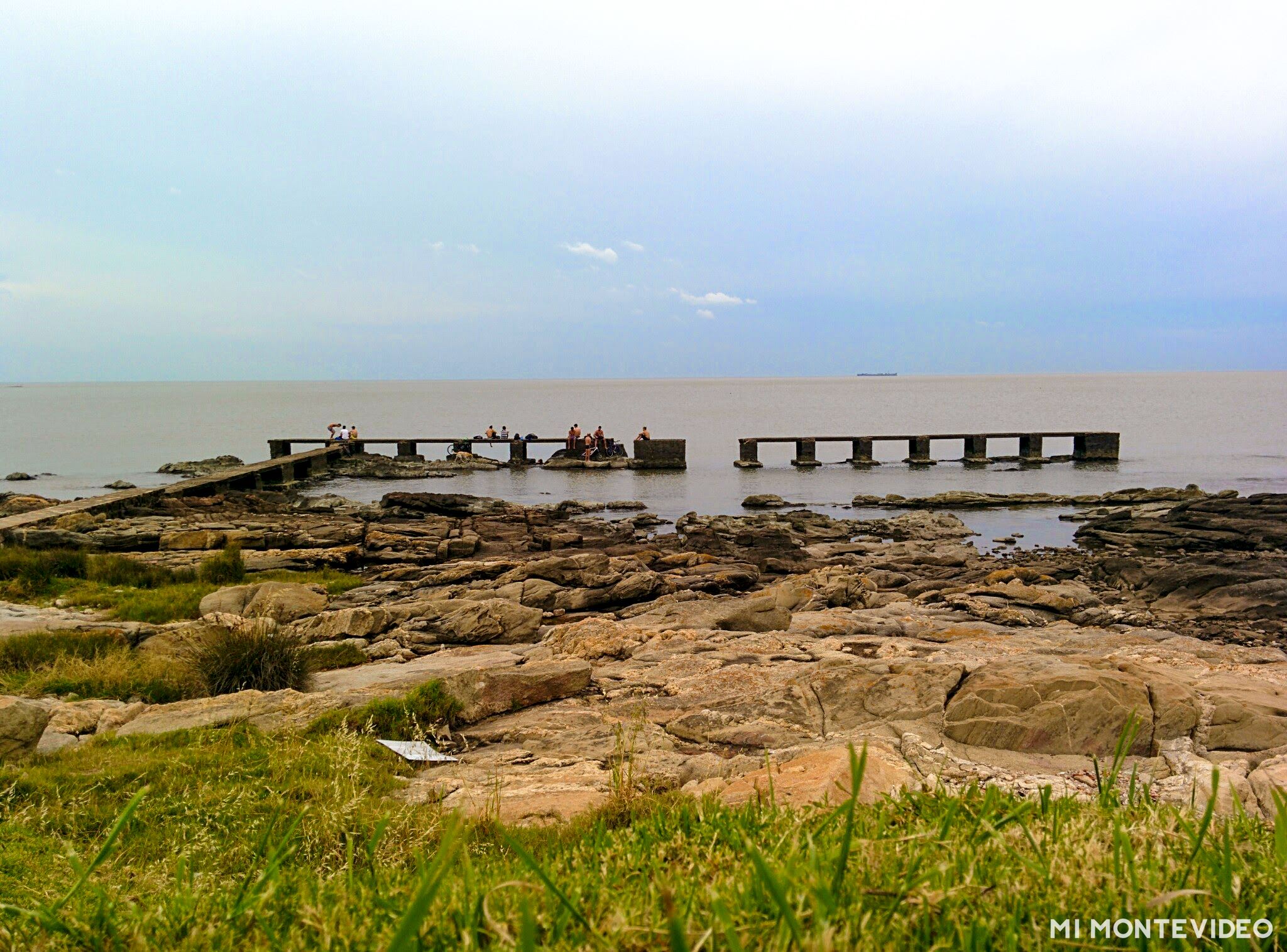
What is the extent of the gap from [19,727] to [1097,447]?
A: 54351mm

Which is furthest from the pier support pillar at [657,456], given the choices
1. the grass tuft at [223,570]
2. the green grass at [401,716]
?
the green grass at [401,716]

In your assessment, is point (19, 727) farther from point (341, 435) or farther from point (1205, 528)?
point (341, 435)

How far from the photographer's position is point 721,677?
8117 millimetres

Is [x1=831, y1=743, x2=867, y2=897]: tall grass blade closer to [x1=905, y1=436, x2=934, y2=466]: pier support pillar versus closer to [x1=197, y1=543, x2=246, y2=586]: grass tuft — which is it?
[x1=197, y1=543, x2=246, y2=586]: grass tuft

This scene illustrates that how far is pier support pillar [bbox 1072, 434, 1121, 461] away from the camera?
4953 cm

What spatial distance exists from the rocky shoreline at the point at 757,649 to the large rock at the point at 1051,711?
0.06ft

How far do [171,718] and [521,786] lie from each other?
327cm

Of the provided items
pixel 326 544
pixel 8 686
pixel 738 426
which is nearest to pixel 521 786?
pixel 8 686

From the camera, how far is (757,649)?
961cm

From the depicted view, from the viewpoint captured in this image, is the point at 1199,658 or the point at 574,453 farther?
the point at 574,453

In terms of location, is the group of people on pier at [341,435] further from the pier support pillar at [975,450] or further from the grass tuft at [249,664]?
the grass tuft at [249,664]

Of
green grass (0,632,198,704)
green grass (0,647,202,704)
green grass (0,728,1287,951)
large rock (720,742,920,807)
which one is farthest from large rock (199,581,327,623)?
green grass (0,728,1287,951)

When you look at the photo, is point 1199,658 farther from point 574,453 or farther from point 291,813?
point 574,453

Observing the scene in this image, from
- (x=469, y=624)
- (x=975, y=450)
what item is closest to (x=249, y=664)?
(x=469, y=624)
